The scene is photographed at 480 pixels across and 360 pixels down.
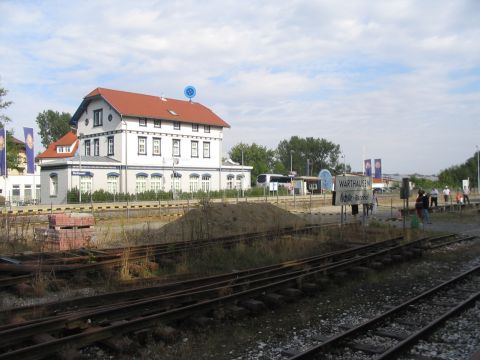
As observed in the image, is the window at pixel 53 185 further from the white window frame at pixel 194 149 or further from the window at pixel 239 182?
the window at pixel 239 182

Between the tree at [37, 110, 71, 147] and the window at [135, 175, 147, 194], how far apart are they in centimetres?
7084

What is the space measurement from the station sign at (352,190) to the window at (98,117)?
42.2m

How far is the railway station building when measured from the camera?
46188 millimetres

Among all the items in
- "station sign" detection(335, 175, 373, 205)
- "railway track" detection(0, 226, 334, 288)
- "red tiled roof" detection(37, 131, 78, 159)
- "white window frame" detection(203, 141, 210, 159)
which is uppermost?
"red tiled roof" detection(37, 131, 78, 159)

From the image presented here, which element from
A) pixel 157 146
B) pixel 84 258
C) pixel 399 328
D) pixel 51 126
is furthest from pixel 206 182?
pixel 51 126

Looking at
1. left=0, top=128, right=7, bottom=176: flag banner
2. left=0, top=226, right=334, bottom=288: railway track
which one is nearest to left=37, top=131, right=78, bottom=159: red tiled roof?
left=0, top=128, right=7, bottom=176: flag banner

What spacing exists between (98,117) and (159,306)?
1945 inches

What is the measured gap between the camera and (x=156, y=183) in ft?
168

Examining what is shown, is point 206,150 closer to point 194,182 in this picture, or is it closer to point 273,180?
point 194,182

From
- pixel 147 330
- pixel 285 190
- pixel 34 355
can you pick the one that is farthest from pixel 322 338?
pixel 285 190

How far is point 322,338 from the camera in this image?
6.66 meters

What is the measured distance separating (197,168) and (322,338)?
160 feet

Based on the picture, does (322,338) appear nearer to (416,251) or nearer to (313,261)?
(313,261)

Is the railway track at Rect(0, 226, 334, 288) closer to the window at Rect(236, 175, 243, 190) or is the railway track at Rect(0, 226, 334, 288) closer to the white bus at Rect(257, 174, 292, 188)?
the window at Rect(236, 175, 243, 190)
